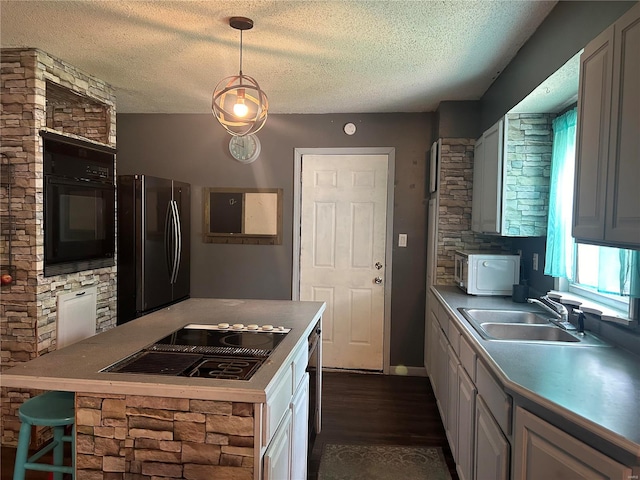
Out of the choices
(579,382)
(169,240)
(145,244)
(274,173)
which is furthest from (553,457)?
(274,173)

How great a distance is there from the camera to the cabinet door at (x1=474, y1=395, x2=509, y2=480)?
1646 mm

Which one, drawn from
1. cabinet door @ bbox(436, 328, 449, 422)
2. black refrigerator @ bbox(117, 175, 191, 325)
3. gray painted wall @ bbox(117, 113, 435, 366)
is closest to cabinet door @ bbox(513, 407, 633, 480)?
cabinet door @ bbox(436, 328, 449, 422)

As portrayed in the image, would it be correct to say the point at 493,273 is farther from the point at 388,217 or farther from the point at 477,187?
the point at 388,217

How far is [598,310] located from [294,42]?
209 cm

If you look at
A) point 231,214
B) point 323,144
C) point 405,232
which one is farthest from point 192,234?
point 405,232

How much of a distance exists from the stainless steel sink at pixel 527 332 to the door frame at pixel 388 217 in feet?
5.61

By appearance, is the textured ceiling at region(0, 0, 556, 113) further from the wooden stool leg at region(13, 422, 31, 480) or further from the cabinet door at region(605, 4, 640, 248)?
Answer: the wooden stool leg at region(13, 422, 31, 480)

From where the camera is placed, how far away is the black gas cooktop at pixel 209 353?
1567 millimetres

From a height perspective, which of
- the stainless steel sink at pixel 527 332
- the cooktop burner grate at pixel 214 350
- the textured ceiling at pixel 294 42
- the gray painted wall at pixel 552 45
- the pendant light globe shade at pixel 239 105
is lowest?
the stainless steel sink at pixel 527 332

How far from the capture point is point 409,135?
13.7 ft

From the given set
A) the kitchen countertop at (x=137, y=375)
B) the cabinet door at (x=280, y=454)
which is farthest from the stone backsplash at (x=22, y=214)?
the cabinet door at (x=280, y=454)

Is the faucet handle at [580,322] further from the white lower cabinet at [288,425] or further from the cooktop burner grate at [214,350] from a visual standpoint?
the cooktop burner grate at [214,350]

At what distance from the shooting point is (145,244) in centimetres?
356

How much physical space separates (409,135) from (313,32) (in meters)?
1.96
